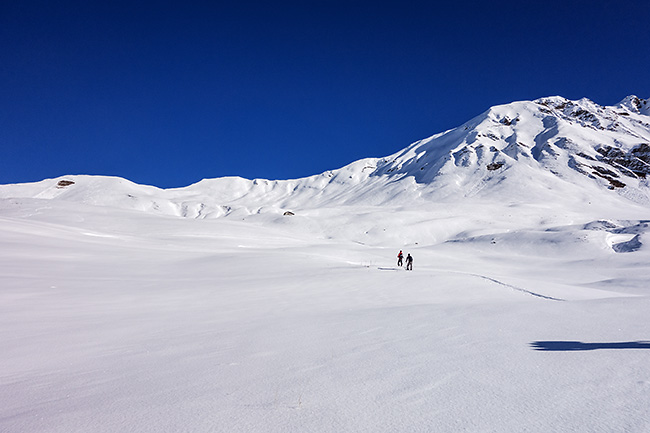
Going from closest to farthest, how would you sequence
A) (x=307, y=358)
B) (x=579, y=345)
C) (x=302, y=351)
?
(x=307, y=358) → (x=579, y=345) → (x=302, y=351)

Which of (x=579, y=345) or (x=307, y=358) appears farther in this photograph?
(x=579, y=345)

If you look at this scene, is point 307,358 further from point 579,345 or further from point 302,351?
point 579,345

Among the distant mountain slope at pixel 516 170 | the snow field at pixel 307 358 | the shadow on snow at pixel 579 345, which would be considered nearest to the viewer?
the snow field at pixel 307 358

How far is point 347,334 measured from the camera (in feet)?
23.7

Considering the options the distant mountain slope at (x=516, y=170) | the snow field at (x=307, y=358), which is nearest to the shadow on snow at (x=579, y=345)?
the snow field at (x=307, y=358)

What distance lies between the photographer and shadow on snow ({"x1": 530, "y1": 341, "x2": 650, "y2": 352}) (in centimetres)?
556

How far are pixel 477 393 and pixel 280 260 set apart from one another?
2278cm

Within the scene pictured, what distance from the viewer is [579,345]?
5.79 meters

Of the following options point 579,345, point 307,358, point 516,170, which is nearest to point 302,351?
point 307,358

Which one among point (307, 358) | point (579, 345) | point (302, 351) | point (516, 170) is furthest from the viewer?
point (516, 170)

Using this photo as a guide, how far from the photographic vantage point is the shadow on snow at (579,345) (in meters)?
5.56

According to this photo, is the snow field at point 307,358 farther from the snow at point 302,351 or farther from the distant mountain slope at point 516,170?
the distant mountain slope at point 516,170

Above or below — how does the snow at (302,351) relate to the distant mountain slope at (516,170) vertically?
below

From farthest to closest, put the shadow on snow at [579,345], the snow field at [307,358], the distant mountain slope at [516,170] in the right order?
the distant mountain slope at [516,170] → the shadow on snow at [579,345] → the snow field at [307,358]
